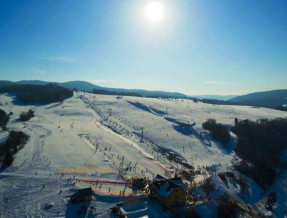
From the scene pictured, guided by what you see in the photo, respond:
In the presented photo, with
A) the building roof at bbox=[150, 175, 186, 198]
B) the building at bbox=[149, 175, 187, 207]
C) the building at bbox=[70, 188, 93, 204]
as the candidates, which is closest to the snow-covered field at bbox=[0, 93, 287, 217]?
the building at bbox=[70, 188, 93, 204]

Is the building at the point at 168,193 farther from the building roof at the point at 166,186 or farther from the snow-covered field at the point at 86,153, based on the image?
the snow-covered field at the point at 86,153

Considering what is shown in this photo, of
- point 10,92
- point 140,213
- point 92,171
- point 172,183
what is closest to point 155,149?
point 92,171

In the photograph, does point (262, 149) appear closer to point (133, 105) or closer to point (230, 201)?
point (230, 201)

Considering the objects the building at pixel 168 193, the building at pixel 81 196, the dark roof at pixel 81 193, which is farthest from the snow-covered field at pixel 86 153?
the building at pixel 168 193

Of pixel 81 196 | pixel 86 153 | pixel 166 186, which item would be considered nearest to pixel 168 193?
pixel 166 186

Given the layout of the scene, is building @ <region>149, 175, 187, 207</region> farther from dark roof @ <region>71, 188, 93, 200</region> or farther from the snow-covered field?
dark roof @ <region>71, 188, 93, 200</region>
